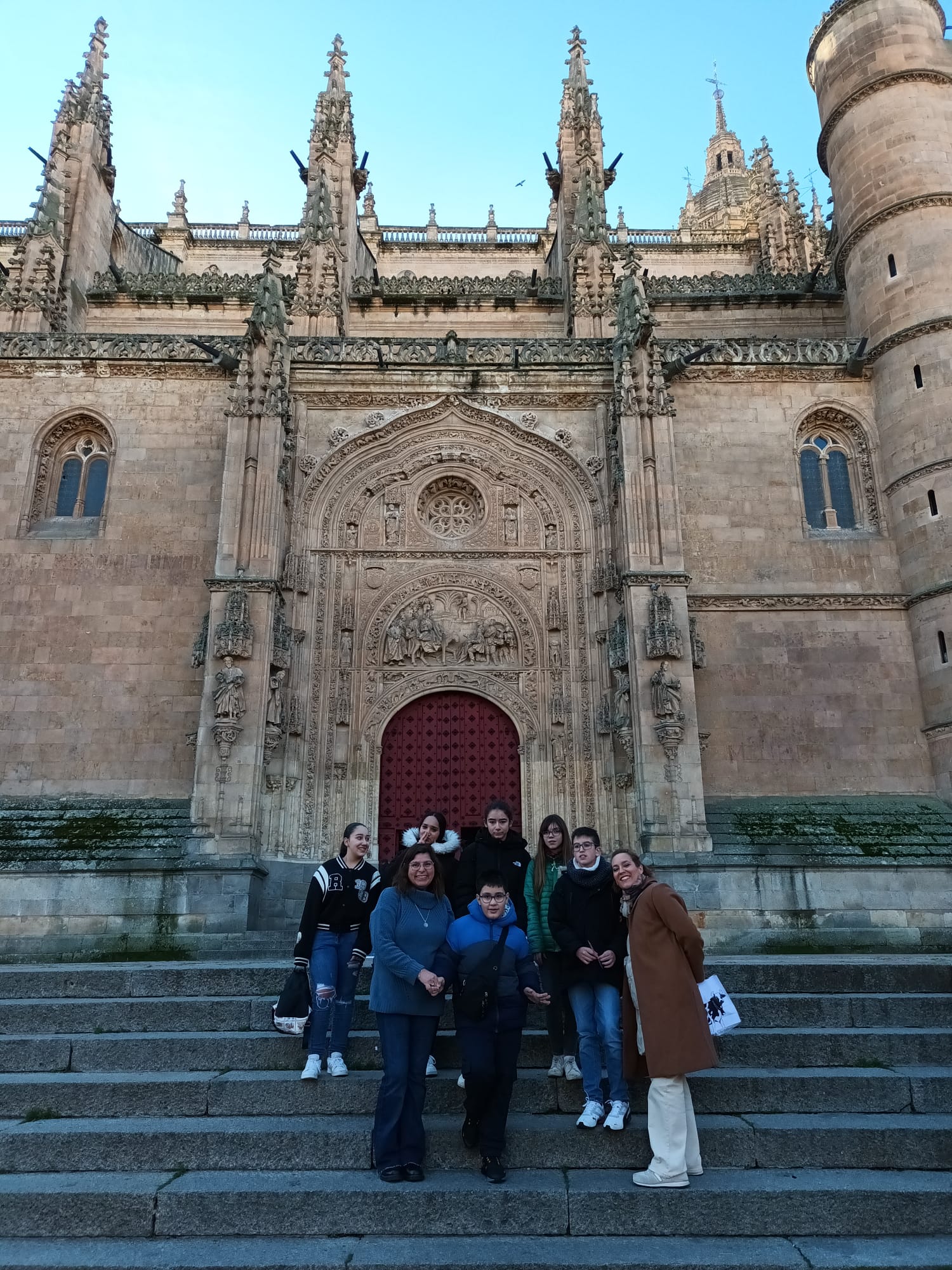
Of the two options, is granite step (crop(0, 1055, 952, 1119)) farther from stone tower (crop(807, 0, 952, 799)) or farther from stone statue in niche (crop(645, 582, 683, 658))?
stone tower (crop(807, 0, 952, 799))

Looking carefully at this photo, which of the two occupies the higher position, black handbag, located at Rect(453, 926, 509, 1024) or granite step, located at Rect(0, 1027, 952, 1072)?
black handbag, located at Rect(453, 926, 509, 1024)

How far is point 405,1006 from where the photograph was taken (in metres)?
5.25

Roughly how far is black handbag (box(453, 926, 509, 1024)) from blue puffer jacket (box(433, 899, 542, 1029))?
1.2 inches

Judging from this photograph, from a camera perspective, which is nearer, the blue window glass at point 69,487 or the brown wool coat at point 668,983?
the brown wool coat at point 668,983

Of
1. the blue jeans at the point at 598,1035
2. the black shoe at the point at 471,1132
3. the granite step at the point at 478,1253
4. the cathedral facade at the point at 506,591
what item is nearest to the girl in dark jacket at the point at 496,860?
the blue jeans at the point at 598,1035

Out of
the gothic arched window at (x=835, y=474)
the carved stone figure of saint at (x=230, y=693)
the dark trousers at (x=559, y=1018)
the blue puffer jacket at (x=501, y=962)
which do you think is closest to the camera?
the blue puffer jacket at (x=501, y=962)

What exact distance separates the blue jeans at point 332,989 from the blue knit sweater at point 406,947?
0.96 m

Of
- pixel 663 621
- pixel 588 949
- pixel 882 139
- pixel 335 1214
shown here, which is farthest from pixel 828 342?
pixel 335 1214

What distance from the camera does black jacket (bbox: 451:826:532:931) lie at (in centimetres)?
694

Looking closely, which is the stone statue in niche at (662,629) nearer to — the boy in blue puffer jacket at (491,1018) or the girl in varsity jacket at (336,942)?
the girl in varsity jacket at (336,942)

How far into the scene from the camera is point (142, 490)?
52.0 ft

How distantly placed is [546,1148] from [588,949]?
1.25m

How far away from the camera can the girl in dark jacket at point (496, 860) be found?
693cm

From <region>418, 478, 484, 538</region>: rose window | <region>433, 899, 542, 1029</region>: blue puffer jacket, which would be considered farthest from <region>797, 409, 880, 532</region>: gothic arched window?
<region>433, 899, 542, 1029</region>: blue puffer jacket
